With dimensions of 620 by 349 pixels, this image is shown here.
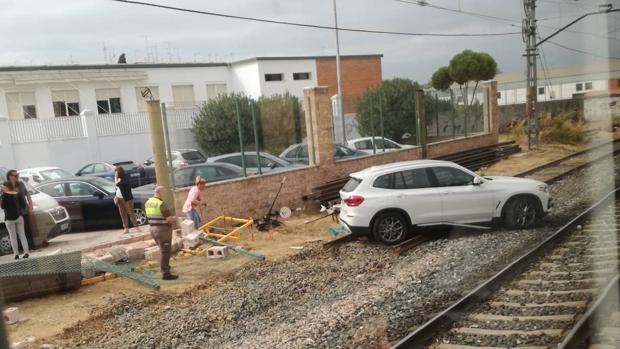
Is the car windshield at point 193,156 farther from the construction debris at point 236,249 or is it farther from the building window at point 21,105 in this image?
the building window at point 21,105

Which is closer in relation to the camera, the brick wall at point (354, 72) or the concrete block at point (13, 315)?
the concrete block at point (13, 315)

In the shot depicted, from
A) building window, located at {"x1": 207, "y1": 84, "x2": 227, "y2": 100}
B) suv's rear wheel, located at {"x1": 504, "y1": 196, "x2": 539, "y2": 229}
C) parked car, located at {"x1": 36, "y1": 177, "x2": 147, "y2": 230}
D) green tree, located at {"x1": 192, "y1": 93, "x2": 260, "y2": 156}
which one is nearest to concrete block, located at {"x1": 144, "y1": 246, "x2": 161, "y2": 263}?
parked car, located at {"x1": 36, "y1": 177, "x2": 147, "y2": 230}

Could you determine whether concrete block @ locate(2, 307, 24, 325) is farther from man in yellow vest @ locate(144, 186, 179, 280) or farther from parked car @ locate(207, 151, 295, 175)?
parked car @ locate(207, 151, 295, 175)

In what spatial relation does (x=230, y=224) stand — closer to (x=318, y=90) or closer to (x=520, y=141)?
(x=318, y=90)

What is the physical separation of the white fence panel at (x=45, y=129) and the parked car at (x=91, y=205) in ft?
44.2

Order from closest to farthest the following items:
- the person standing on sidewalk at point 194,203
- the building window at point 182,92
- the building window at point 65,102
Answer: the person standing on sidewalk at point 194,203, the building window at point 65,102, the building window at point 182,92

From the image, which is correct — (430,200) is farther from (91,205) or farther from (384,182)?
(91,205)

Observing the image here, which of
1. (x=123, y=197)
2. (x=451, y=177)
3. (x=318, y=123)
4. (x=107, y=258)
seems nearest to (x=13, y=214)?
(x=107, y=258)

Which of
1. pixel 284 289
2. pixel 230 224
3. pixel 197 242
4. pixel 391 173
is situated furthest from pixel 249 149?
pixel 284 289

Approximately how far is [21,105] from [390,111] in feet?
87.2

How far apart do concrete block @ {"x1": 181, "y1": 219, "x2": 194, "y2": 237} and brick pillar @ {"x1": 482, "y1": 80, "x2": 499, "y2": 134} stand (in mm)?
19145

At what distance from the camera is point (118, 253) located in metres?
10.4

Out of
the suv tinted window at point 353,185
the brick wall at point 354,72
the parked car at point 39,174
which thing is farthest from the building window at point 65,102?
the suv tinted window at point 353,185

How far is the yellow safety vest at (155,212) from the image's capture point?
9125 millimetres
